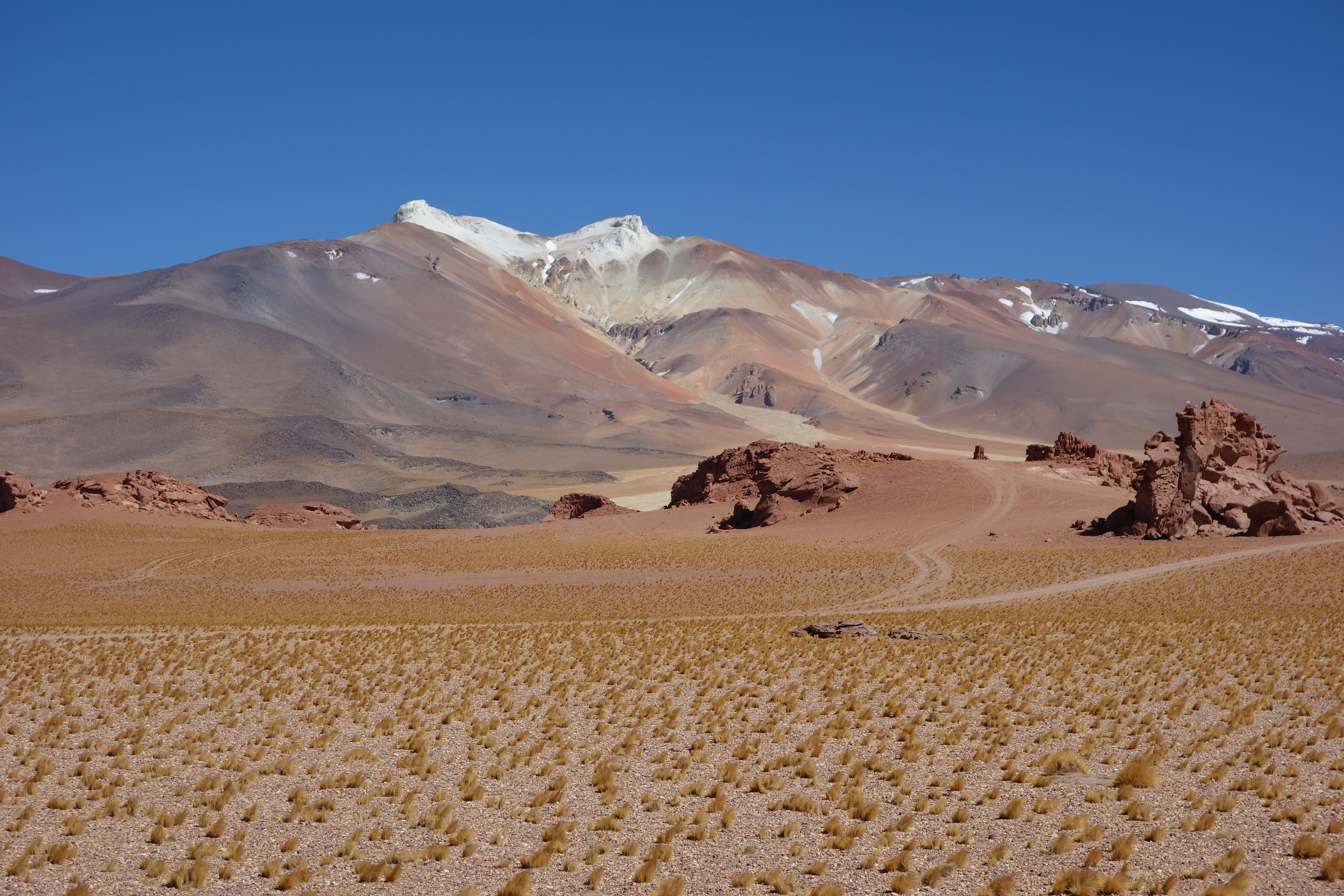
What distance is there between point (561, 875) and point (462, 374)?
158m

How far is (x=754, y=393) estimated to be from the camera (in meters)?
189

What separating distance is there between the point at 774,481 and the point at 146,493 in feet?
106

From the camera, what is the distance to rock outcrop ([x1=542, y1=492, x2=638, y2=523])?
5906 cm

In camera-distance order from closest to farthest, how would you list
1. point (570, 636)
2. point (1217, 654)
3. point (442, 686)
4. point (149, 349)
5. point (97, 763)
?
1. point (97, 763)
2. point (442, 686)
3. point (1217, 654)
4. point (570, 636)
5. point (149, 349)

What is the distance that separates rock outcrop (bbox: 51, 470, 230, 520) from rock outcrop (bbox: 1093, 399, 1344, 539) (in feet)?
147

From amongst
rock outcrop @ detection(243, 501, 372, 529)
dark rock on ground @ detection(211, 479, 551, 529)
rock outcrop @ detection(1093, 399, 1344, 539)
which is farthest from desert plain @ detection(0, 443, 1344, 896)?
dark rock on ground @ detection(211, 479, 551, 529)

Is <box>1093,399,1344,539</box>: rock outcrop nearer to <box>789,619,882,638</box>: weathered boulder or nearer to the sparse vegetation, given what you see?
the sparse vegetation

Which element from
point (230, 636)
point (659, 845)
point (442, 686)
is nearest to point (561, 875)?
point (659, 845)

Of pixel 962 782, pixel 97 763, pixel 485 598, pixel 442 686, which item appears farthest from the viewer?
pixel 485 598

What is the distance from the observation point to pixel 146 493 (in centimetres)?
5616

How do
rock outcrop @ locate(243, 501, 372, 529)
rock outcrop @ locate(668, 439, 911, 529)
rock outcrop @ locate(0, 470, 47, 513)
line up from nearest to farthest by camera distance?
rock outcrop @ locate(668, 439, 911, 529)
rock outcrop @ locate(0, 470, 47, 513)
rock outcrop @ locate(243, 501, 372, 529)

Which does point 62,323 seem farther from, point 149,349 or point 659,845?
point 659,845

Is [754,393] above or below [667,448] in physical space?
above

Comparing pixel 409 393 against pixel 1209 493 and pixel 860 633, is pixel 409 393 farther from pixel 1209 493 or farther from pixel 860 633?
pixel 860 633
